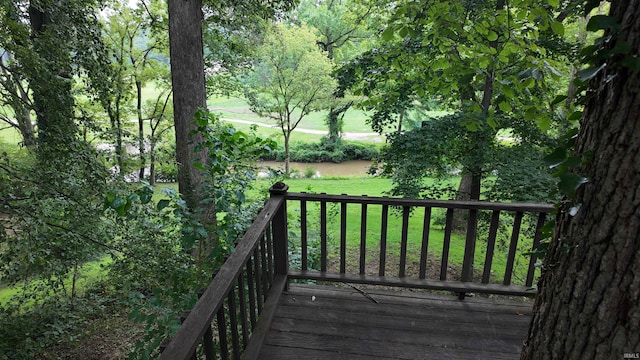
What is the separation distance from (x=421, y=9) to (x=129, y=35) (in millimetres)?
9957

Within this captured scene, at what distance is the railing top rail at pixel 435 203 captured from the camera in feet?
7.15

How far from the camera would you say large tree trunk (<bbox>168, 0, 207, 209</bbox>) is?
388cm

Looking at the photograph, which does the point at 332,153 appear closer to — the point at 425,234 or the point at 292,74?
the point at 292,74

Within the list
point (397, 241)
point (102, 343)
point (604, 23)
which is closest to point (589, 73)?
point (604, 23)

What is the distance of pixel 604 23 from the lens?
74 centimetres

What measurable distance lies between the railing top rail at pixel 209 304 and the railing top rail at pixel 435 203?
663 millimetres

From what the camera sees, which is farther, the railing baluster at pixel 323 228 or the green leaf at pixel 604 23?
the railing baluster at pixel 323 228

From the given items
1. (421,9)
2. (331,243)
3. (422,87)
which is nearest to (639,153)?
(421,9)

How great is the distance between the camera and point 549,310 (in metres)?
0.98

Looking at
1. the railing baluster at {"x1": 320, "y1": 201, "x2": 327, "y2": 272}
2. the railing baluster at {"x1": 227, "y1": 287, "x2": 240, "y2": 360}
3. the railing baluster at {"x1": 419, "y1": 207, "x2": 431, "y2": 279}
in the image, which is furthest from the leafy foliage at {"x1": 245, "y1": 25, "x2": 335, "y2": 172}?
the railing baluster at {"x1": 227, "y1": 287, "x2": 240, "y2": 360}

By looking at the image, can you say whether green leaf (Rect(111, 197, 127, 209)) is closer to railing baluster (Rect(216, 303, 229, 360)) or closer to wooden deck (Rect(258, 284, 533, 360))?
railing baluster (Rect(216, 303, 229, 360))

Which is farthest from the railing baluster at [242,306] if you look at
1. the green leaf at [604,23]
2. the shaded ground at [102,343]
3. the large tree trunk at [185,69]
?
the shaded ground at [102,343]

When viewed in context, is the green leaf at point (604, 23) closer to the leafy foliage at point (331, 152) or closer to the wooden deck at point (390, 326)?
the wooden deck at point (390, 326)

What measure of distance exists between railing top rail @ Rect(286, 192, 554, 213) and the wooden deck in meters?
0.69
